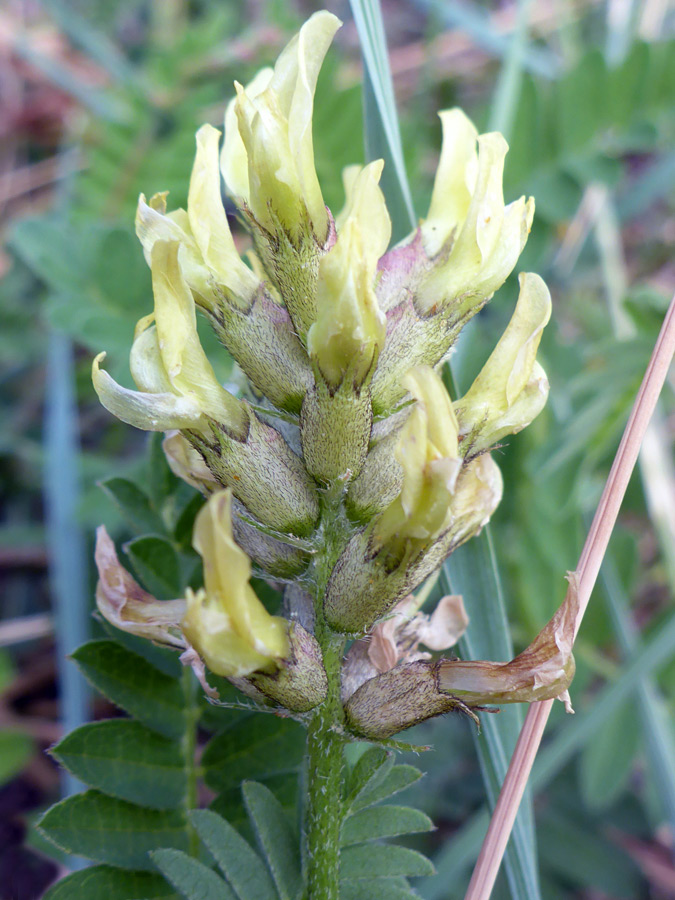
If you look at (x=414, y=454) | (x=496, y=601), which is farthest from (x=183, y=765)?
(x=414, y=454)

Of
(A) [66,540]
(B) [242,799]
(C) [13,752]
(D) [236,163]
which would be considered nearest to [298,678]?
(B) [242,799]

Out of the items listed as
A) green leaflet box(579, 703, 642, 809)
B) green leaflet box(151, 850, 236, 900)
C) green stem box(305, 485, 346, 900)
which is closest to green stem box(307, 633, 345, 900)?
green stem box(305, 485, 346, 900)

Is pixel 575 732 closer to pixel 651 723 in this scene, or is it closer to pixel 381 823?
pixel 651 723

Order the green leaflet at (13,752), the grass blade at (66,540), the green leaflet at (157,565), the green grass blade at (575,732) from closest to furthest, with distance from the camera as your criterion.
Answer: the green leaflet at (157,565)
the green grass blade at (575,732)
the grass blade at (66,540)
the green leaflet at (13,752)

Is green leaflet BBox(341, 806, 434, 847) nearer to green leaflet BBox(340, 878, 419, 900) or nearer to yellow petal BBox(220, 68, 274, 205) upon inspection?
green leaflet BBox(340, 878, 419, 900)

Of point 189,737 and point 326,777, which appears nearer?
point 326,777

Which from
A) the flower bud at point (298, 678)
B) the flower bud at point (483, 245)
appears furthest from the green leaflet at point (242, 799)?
the flower bud at point (483, 245)

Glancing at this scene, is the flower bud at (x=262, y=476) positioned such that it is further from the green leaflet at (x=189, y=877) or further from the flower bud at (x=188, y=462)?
the green leaflet at (x=189, y=877)
